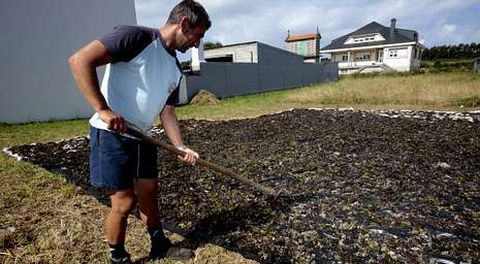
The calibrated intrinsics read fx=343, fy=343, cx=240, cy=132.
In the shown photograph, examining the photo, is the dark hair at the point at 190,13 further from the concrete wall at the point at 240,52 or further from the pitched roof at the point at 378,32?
the pitched roof at the point at 378,32

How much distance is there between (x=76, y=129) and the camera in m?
7.43

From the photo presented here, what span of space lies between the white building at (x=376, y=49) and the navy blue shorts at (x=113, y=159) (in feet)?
110

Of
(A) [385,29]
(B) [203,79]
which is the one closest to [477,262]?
(B) [203,79]

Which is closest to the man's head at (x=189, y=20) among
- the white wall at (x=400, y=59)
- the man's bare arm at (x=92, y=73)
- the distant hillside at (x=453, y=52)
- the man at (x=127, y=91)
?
the man at (x=127, y=91)

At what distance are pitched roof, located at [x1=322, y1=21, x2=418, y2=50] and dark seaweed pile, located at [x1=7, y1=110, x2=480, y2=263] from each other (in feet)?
116

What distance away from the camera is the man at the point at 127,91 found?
1.58 metres

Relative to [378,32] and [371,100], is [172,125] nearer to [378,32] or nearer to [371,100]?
[371,100]

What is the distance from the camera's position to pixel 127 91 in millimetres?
1728

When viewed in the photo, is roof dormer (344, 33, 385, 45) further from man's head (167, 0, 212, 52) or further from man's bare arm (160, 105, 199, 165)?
man's head (167, 0, 212, 52)

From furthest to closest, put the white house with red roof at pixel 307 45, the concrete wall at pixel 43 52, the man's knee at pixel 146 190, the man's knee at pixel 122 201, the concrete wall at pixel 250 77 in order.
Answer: the white house with red roof at pixel 307 45
the concrete wall at pixel 250 77
the concrete wall at pixel 43 52
the man's knee at pixel 146 190
the man's knee at pixel 122 201

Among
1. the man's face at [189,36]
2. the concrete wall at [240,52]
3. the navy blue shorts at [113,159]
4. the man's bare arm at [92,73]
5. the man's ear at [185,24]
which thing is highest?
the concrete wall at [240,52]

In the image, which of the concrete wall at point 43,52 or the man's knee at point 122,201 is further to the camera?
the concrete wall at point 43,52

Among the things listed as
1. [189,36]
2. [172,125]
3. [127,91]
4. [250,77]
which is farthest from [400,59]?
[127,91]

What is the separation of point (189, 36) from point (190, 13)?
114 mm
